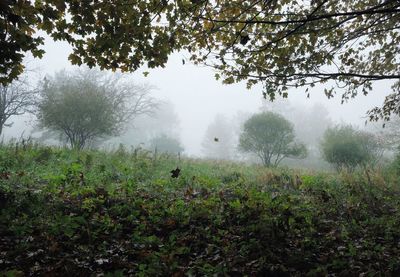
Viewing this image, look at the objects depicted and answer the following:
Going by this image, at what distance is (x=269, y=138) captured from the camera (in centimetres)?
2017

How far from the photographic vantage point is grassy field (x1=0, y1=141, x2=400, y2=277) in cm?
336

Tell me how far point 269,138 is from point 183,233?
16.6m

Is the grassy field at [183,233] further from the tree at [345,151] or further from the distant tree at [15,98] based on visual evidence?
the distant tree at [15,98]

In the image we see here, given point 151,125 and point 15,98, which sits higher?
point 151,125

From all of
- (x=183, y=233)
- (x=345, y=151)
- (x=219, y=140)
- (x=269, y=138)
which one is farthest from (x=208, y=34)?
(x=219, y=140)

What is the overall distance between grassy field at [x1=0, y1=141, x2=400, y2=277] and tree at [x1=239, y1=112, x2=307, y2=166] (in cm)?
1294

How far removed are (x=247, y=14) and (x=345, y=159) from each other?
12.8 meters

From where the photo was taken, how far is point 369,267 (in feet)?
11.3

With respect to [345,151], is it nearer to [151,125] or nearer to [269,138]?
[269,138]

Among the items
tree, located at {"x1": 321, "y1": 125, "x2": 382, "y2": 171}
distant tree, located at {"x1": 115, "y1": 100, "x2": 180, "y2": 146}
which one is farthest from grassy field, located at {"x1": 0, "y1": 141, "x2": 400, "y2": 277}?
distant tree, located at {"x1": 115, "y1": 100, "x2": 180, "y2": 146}

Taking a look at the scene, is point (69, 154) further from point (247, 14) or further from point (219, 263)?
point (219, 263)

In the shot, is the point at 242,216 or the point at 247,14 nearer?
the point at 242,216

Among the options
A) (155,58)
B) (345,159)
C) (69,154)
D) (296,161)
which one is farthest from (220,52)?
(296,161)

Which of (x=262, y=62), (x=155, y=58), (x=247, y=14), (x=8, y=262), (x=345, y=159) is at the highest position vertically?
(x=247, y=14)
